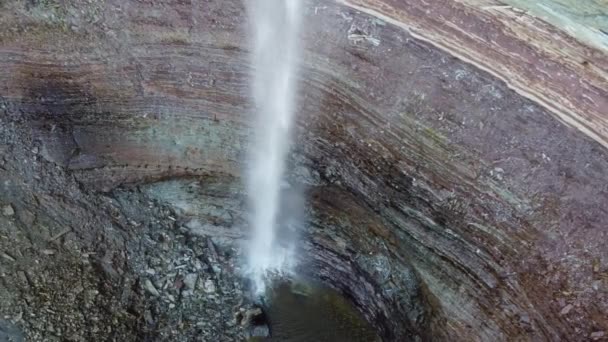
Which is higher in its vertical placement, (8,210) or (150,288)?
(8,210)

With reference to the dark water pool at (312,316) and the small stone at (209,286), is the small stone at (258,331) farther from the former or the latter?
the small stone at (209,286)

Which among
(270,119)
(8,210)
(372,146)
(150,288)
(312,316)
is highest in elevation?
(372,146)

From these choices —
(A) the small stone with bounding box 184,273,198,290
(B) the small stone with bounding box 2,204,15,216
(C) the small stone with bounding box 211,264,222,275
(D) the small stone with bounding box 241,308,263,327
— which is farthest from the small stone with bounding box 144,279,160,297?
(B) the small stone with bounding box 2,204,15,216

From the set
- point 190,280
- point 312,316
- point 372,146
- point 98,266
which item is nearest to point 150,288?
point 190,280

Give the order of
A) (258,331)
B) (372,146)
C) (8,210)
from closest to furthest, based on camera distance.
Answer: (8,210)
(372,146)
(258,331)

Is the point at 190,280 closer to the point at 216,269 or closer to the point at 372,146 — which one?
the point at 216,269

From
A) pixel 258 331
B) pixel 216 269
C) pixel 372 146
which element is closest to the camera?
pixel 372 146

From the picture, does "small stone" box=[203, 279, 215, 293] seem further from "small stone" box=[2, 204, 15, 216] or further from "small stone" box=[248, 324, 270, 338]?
"small stone" box=[2, 204, 15, 216]

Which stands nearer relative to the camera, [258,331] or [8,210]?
[8,210]
